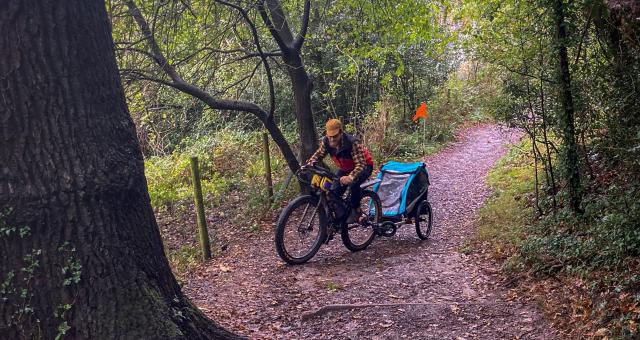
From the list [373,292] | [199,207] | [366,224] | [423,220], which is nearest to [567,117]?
[423,220]

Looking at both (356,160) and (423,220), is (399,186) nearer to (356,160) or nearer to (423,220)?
(423,220)

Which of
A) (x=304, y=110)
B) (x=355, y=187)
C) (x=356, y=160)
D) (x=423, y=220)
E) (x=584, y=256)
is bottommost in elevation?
(x=584, y=256)

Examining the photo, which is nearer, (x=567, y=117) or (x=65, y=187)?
(x=65, y=187)

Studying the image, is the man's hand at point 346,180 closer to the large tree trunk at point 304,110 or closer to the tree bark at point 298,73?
the tree bark at point 298,73

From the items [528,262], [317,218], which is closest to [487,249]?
[528,262]

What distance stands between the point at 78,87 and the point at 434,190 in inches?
391

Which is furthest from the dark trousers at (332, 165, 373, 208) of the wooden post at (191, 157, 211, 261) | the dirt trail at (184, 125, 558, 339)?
the wooden post at (191, 157, 211, 261)

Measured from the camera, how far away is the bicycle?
6.96 meters

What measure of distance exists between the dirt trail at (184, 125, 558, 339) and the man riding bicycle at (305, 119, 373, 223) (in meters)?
1.11

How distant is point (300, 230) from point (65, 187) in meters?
4.22

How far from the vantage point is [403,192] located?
8.20m

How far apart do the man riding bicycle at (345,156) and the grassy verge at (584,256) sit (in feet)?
6.34

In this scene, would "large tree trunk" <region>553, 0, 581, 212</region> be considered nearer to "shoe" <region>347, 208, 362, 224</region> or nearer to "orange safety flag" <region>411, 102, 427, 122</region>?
"shoe" <region>347, 208, 362, 224</region>

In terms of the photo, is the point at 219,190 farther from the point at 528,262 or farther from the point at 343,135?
the point at 528,262
